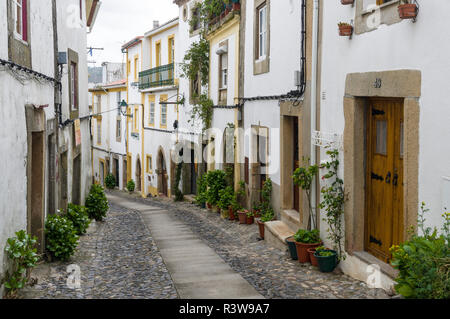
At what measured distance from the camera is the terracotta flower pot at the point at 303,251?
7766 millimetres

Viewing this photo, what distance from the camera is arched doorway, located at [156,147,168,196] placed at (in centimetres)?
2498

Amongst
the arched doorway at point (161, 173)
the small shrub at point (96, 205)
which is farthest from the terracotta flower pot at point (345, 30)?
the arched doorway at point (161, 173)

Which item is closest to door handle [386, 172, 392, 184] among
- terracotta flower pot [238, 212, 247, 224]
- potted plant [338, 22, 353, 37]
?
potted plant [338, 22, 353, 37]

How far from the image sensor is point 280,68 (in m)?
10.2

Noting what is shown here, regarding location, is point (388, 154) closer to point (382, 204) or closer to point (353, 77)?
point (382, 204)

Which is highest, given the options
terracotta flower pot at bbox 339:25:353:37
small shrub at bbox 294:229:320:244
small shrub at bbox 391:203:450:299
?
terracotta flower pot at bbox 339:25:353:37

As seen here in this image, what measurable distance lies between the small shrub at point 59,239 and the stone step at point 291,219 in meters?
3.70

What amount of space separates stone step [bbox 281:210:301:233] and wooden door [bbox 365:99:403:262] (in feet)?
8.13

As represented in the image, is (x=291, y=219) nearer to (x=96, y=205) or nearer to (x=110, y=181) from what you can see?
(x=96, y=205)

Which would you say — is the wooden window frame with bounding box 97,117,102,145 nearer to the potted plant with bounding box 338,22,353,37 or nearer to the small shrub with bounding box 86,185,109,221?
the small shrub with bounding box 86,185,109,221

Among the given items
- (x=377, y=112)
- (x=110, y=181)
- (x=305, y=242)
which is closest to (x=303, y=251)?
(x=305, y=242)

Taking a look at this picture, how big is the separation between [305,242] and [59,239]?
12.1ft

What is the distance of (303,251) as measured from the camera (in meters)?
7.81

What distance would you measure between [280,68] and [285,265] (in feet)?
13.3
